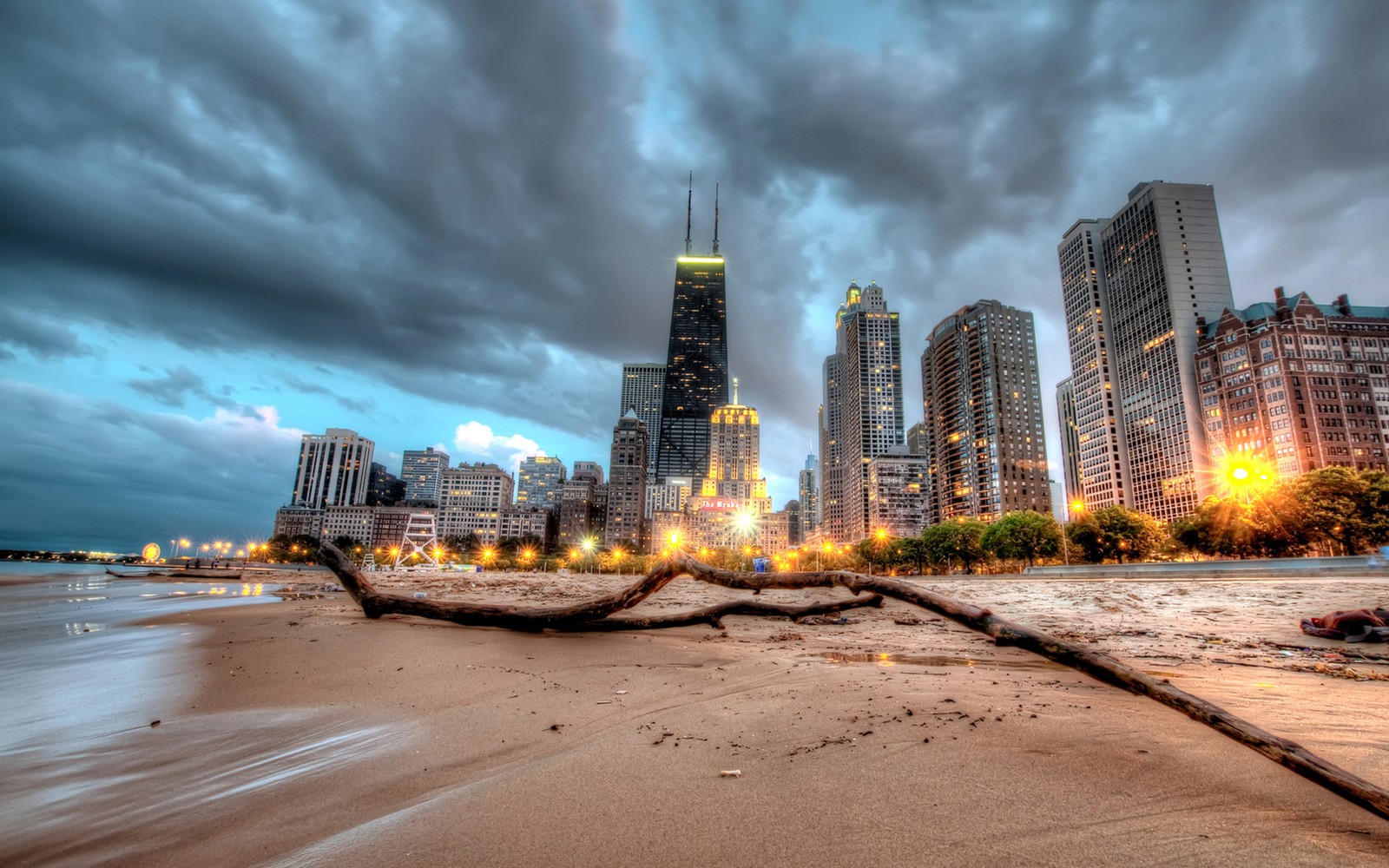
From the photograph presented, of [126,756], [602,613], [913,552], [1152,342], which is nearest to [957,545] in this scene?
[913,552]

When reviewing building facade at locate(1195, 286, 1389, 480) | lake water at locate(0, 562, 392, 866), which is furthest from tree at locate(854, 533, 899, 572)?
lake water at locate(0, 562, 392, 866)

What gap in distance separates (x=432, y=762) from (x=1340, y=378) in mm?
186276

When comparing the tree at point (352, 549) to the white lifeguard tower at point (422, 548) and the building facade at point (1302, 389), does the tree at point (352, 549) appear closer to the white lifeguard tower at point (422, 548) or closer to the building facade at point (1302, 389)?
the white lifeguard tower at point (422, 548)

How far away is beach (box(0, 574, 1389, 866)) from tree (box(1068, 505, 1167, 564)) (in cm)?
7236

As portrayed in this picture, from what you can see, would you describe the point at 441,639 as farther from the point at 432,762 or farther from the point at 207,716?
the point at 432,762

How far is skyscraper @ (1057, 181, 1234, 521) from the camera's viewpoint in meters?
145

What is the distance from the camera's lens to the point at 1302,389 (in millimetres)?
119188

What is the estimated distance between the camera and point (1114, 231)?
169 m

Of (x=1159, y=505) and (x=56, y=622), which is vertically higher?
(x=1159, y=505)

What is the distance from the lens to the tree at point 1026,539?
7106 centimetres

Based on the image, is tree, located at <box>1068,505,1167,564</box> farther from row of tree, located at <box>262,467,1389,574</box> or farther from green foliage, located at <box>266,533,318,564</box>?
green foliage, located at <box>266,533,318,564</box>

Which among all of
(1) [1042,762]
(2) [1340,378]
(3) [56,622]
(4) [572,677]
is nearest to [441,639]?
(4) [572,677]

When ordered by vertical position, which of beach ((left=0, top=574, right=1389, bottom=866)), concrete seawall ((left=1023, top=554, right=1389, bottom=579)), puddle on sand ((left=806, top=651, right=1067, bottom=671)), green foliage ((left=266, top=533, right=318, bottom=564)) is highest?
concrete seawall ((left=1023, top=554, right=1389, bottom=579))

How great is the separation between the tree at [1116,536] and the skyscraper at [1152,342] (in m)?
98.7
